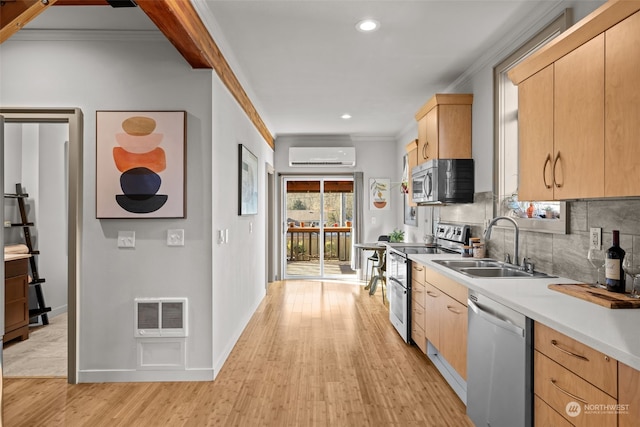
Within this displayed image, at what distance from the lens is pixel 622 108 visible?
1.52m

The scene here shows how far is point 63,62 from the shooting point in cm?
288

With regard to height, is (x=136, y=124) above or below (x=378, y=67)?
below

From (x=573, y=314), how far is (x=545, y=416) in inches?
16.7

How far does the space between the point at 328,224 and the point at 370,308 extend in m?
2.47

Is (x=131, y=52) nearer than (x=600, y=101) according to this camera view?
No

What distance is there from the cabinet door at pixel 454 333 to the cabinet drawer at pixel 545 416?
2.65 feet

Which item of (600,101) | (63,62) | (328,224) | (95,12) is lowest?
(328,224)

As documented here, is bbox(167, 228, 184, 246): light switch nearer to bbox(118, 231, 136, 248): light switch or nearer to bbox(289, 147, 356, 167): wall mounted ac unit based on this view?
bbox(118, 231, 136, 248): light switch

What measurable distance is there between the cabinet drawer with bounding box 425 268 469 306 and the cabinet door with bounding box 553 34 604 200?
833 mm

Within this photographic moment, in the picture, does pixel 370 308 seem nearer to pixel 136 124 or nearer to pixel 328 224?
pixel 328 224

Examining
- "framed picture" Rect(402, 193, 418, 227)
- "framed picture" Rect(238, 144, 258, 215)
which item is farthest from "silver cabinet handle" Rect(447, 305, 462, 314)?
"framed picture" Rect(402, 193, 418, 227)

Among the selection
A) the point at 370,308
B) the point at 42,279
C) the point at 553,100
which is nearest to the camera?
the point at 553,100

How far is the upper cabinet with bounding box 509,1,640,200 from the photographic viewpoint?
4.89 ft

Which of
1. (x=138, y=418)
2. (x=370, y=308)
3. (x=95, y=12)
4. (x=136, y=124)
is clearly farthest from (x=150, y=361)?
(x=370, y=308)
